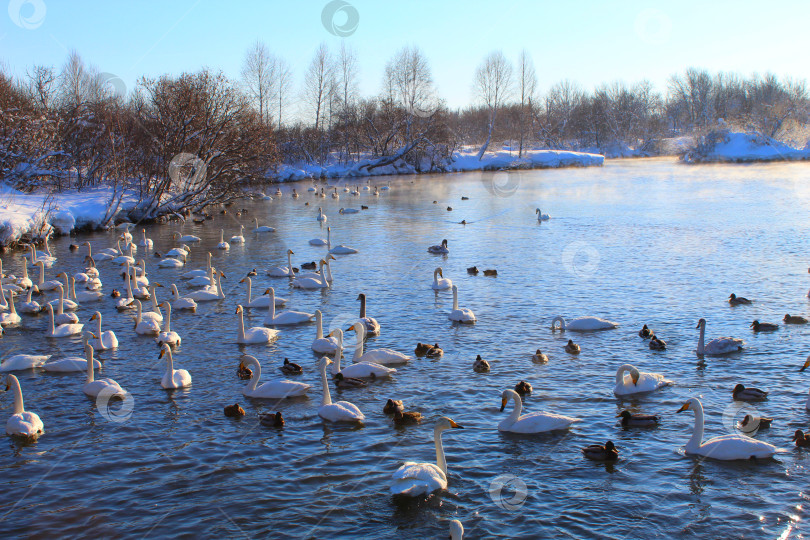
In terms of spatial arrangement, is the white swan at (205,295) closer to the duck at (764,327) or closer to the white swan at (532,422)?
the white swan at (532,422)

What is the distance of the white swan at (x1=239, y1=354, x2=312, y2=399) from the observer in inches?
446

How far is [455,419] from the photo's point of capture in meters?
10.5

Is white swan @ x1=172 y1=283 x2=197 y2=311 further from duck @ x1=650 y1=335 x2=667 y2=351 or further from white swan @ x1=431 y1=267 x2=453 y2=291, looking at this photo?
duck @ x1=650 y1=335 x2=667 y2=351

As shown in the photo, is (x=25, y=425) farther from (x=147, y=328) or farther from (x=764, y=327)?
(x=764, y=327)

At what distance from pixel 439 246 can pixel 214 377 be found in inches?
583

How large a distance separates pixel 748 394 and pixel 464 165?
75.5m

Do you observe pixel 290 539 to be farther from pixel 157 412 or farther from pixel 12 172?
pixel 12 172

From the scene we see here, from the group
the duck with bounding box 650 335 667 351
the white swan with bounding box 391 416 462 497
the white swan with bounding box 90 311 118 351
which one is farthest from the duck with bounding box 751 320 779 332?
the white swan with bounding box 90 311 118 351

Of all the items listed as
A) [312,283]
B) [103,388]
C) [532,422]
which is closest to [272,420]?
[103,388]

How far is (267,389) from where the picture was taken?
11.3 metres

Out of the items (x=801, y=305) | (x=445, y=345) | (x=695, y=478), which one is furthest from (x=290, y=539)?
(x=801, y=305)

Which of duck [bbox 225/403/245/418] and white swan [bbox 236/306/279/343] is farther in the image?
white swan [bbox 236/306/279/343]

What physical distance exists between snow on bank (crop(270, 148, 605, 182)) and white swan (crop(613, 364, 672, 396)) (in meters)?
64.2

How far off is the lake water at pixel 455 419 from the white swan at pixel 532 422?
6.1 inches
